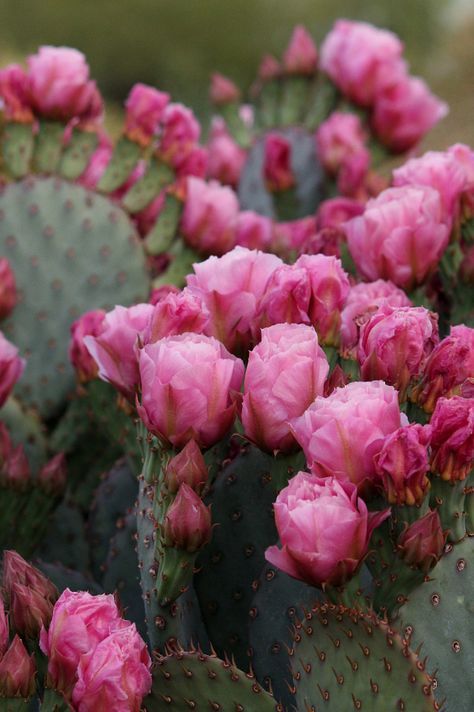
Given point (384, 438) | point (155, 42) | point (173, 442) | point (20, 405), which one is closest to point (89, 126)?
point (20, 405)

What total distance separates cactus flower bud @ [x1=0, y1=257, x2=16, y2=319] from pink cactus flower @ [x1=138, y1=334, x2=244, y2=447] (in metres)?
0.73

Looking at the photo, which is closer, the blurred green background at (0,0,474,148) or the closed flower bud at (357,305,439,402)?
the closed flower bud at (357,305,439,402)

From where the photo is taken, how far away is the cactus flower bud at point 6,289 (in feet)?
5.46

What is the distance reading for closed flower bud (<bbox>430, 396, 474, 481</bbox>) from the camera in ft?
2.97

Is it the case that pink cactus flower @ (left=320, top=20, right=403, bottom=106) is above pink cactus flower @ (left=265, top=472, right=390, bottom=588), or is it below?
above

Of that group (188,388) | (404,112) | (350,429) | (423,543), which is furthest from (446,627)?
(404,112)

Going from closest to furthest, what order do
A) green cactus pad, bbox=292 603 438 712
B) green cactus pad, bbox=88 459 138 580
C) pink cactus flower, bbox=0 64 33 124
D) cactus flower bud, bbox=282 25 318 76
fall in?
green cactus pad, bbox=292 603 438 712
green cactus pad, bbox=88 459 138 580
pink cactus flower, bbox=0 64 33 124
cactus flower bud, bbox=282 25 318 76

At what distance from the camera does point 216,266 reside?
1048mm

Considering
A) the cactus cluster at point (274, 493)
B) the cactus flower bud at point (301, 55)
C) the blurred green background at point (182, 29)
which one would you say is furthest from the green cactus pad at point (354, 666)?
the blurred green background at point (182, 29)

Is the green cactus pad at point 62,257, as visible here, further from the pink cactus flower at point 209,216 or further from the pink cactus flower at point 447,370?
the pink cactus flower at point 447,370

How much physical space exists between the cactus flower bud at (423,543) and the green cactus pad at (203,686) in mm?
167

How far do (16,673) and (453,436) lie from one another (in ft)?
1.32

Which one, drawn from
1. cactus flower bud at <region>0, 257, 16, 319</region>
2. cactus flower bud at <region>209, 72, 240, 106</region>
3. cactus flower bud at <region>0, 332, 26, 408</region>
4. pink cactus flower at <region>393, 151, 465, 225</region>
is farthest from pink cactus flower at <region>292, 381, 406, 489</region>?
cactus flower bud at <region>209, 72, 240, 106</region>

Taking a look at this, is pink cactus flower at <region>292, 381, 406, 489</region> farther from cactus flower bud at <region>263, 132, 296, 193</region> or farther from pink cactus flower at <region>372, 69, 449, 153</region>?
pink cactus flower at <region>372, 69, 449, 153</region>
